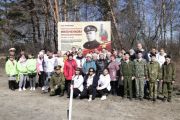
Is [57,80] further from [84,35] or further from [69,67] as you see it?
[84,35]

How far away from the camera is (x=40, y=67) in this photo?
18.8 meters

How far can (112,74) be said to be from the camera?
1689cm

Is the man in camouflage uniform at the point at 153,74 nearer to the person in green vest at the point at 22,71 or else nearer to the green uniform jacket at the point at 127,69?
the green uniform jacket at the point at 127,69

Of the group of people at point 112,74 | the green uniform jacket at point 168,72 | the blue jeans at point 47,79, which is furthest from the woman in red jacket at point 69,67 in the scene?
the green uniform jacket at point 168,72

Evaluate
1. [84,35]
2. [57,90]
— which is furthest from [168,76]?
[84,35]

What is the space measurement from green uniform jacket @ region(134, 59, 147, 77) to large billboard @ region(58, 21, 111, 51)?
4950mm

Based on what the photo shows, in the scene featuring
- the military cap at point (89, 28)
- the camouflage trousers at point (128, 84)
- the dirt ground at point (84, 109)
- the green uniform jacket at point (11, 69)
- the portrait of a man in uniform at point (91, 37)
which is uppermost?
the military cap at point (89, 28)

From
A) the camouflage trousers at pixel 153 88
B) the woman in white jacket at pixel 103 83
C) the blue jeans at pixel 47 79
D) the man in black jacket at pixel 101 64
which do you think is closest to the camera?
the camouflage trousers at pixel 153 88

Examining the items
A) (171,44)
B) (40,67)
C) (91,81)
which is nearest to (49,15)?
(171,44)

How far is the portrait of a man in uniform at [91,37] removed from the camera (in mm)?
20875

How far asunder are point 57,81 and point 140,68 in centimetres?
348

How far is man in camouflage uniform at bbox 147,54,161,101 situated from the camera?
1598 cm

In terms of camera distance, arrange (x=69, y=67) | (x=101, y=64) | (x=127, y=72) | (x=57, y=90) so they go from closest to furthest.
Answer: (x=127, y=72)
(x=101, y=64)
(x=69, y=67)
(x=57, y=90)

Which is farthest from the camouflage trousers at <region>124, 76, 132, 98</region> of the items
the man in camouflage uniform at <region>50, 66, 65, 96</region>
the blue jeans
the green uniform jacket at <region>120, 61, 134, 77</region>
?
the blue jeans
